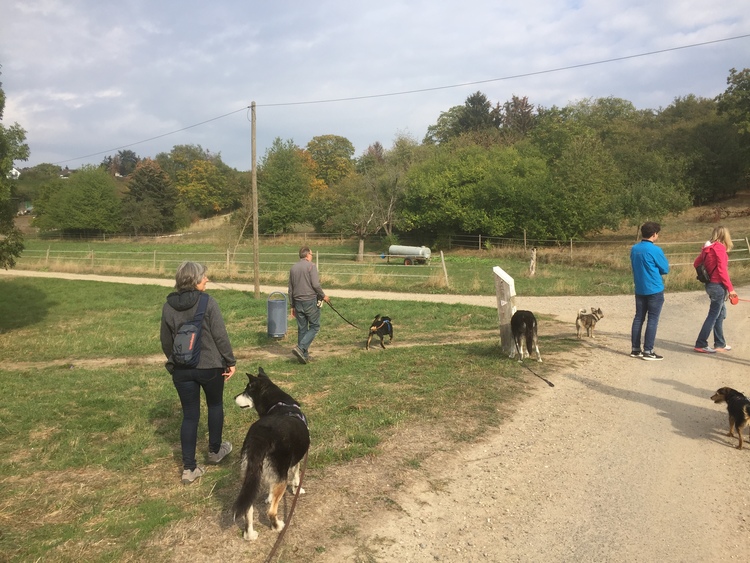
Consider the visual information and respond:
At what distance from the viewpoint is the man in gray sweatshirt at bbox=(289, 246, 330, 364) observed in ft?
27.8

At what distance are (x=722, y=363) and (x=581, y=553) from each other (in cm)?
593

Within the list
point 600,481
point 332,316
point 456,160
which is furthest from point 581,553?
point 456,160

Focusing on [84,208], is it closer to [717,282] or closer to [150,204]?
[150,204]

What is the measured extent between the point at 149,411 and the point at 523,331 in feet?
17.9

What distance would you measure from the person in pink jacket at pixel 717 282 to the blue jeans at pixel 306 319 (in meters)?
6.35

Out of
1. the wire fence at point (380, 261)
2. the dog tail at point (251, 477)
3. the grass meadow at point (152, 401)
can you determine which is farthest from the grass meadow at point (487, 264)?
the dog tail at point (251, 477)

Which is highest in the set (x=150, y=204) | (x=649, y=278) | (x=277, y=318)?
(x=150, y=204)

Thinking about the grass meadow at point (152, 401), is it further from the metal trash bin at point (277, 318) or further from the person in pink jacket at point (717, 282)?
the person in pink jacket at point (717, 282)

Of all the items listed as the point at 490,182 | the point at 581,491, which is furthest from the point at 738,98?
the point at 581,491

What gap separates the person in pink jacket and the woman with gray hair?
763 centimetres

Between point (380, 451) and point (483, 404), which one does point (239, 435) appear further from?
point (483, 404)

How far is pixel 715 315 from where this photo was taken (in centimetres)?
833

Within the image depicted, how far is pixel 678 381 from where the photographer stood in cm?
691

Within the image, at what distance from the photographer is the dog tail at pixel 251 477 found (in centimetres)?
328
